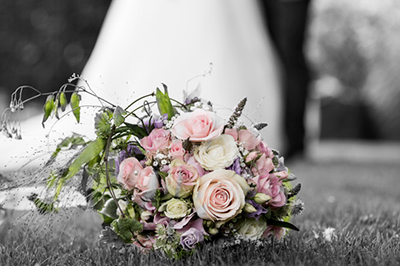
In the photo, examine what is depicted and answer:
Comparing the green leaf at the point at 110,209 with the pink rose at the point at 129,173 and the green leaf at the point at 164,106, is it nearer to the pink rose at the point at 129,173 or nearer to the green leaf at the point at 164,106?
the pink rose at the point at 129,173

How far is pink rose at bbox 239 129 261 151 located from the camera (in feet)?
6.45

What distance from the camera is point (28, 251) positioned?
6.95 feet

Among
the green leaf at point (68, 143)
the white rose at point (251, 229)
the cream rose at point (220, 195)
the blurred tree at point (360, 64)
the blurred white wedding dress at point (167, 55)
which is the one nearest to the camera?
the cream rose at point (220, 195)

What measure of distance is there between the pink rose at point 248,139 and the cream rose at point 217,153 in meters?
0.07

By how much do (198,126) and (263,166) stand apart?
0.87ft

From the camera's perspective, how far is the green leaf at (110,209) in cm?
197

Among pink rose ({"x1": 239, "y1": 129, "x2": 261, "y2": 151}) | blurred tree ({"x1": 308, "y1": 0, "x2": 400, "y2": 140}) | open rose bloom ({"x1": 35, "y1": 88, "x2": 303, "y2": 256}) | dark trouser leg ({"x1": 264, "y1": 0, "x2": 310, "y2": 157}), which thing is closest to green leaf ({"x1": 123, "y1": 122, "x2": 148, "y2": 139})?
open rose bloom ({"x1": 35, "y1": 88, "x2": 303, "y2": 256})

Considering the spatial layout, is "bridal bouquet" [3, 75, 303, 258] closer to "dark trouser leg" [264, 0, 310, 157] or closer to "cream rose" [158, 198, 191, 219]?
"cream rose" [158, 198, 191, 219]

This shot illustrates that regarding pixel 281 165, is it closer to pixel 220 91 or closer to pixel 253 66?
pixel 220 91

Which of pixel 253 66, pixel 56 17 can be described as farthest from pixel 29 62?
pixel 253 66

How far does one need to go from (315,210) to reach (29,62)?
914 centimetres

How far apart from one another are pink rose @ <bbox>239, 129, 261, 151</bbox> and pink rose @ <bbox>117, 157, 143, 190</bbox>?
355 mm

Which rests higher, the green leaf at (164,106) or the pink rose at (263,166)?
the green leaf at (164,106)

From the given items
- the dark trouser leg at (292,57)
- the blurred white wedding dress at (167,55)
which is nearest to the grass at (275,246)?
the blurred white wedding dress at (167,55)
